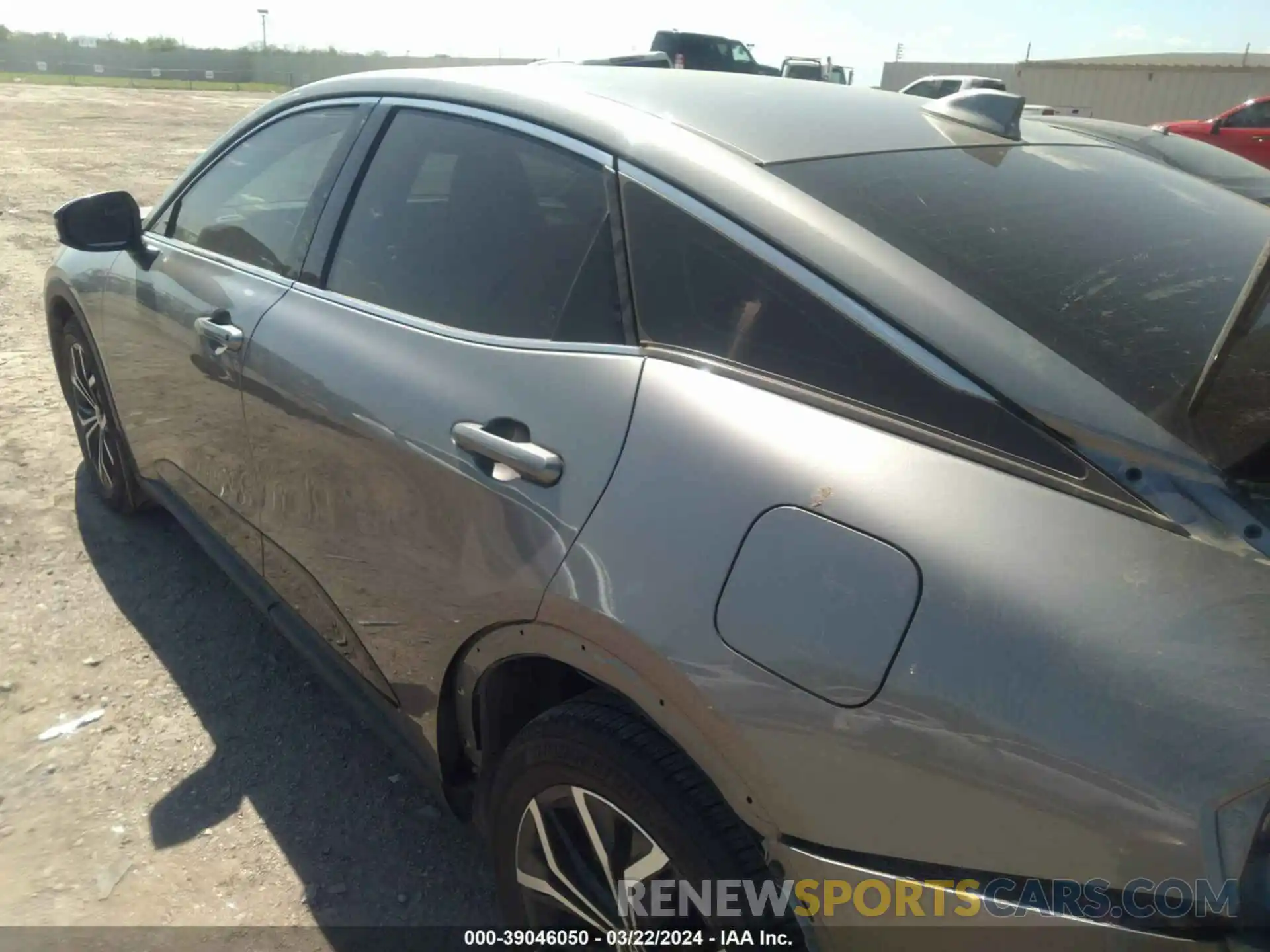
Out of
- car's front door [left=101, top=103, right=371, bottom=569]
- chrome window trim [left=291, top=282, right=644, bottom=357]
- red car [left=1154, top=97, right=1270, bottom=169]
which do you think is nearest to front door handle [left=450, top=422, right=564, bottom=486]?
chrome window trim [left=291, top=282, right=644, bottom=357]

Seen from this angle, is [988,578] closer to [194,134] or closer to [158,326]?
[158,326]

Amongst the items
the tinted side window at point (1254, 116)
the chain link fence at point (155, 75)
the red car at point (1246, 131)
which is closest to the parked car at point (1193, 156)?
the red car at point (1246, 131)

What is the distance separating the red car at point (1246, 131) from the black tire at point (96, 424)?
17.0 m

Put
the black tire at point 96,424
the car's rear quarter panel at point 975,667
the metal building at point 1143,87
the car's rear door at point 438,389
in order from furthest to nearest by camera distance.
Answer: the metal building at point 1143,87 → the black tire at point 96,424 → the car's rear door at point 438,389 → the car's rear quarter panel at point 975,667

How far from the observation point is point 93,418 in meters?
4.02

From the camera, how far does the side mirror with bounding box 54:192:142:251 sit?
10.5 feet

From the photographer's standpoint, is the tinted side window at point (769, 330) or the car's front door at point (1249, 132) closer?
the tinted side window at point (769, 330)

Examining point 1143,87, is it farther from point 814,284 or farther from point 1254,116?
point 814,284

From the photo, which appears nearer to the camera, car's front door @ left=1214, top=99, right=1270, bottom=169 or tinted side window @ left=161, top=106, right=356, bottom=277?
tinted side window @ left=161, top=106, right=356, bottom=277

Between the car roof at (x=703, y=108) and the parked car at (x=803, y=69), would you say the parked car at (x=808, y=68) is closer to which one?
the parked car at (x=803, y=69)

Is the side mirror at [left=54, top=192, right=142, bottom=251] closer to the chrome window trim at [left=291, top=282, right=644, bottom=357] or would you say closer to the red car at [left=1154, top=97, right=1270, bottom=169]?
the chrome window trim at [left=291, top=282, right=644, bottom=357]

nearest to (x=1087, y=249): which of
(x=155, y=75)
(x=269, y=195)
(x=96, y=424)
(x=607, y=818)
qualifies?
(x=607, y=818)

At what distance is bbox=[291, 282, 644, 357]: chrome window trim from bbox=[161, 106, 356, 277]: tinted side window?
252 mm

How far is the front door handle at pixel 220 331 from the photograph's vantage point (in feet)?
8.54
